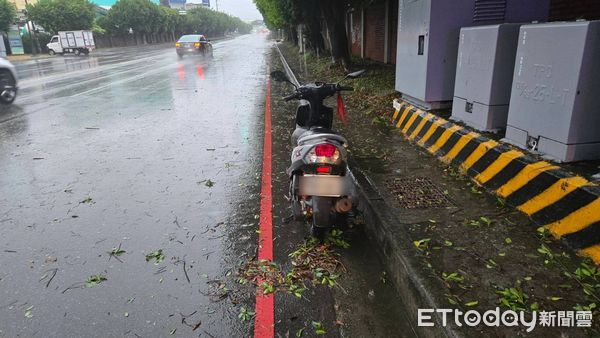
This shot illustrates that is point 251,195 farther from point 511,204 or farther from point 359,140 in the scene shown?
point 511,204

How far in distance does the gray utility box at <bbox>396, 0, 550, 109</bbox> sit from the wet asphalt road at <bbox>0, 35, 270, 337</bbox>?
10.1 feet

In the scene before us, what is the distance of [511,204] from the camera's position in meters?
4.21

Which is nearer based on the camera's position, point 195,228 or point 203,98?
point 195,228

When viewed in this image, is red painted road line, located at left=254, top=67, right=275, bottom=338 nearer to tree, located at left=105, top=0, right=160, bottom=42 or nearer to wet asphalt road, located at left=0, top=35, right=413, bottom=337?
wet asphalt road, located at left=0, top=35, right=413, bottom=337

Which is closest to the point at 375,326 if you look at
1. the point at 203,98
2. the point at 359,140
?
the point at 359,140

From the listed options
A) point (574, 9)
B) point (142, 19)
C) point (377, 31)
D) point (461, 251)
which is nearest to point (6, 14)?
point (142, 19)

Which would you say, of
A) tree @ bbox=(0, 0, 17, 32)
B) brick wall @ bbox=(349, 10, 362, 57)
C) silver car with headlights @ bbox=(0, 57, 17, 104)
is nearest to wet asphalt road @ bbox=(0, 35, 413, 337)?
silver car with headlights @ bbox=(0, 57, 17, 104)

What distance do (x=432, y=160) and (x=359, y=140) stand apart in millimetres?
1598

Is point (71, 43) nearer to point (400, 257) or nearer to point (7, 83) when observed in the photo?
point (7, 83)

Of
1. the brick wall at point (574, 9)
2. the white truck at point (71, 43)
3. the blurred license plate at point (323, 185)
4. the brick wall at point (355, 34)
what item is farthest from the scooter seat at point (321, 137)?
the white truck at point (71, 43)

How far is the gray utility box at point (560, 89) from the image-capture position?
12.3ft

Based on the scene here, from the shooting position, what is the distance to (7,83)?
12227 millimetres

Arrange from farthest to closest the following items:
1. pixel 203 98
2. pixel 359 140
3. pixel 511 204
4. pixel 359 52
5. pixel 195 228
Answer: pixel 359 52
pixel 203 98
pixel 359 140
pixel 195 228
pixel 511 204

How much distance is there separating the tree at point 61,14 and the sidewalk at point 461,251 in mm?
55576
